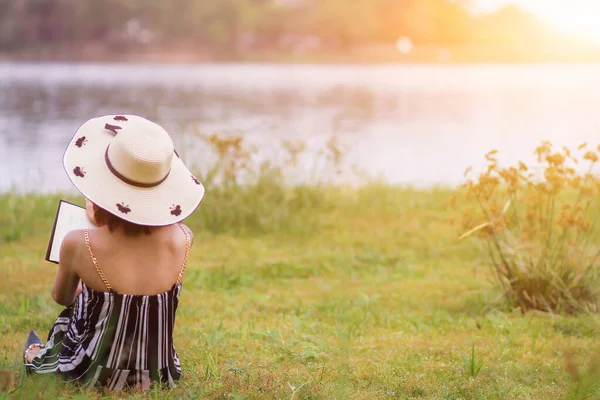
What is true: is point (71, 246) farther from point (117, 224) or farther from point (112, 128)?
point (112, 128)

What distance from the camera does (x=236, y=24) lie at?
69.4m

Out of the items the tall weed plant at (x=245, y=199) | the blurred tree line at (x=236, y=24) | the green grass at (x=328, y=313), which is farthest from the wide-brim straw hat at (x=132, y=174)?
the blurred tree line at (x=236, y=24)

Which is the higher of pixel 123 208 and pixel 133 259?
pixel 123 208

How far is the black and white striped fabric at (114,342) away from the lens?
2.86 meters

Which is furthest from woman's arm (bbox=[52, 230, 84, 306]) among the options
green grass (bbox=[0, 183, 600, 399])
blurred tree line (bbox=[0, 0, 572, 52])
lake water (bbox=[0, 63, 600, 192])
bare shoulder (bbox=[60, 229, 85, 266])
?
blurred tree line (bbox=[0, 0, 572, 52])

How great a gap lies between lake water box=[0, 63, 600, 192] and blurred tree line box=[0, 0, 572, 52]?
53.3 feet

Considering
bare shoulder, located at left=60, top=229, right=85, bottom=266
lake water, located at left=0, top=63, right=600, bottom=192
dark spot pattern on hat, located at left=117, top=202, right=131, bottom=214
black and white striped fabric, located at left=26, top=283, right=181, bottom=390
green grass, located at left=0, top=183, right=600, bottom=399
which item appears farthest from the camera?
lake water, located at left=0, top=63, right=600, bottom=192

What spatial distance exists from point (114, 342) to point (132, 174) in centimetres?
69

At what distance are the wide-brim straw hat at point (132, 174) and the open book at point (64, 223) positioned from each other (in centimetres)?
47

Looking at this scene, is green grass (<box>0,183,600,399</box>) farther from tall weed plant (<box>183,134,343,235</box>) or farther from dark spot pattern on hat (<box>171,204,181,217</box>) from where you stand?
dark spot pattern on hat (<box>171,204,181,217</box>)

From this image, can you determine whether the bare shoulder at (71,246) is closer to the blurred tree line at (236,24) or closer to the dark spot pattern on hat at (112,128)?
the dark spot pattern on hat at (112,128)

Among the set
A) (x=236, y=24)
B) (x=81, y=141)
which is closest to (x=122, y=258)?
(x=81, y=141)

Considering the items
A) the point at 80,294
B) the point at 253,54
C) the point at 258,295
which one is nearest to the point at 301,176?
the point at 258,295

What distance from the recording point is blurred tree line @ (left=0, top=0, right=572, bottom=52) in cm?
6103
